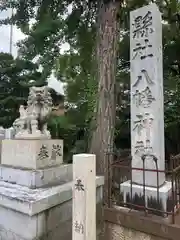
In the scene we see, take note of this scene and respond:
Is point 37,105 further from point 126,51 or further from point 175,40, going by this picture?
point 175,40

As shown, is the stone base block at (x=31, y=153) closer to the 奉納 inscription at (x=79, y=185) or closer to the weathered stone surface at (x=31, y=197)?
the weathered stone surface at (x=31, y=197)

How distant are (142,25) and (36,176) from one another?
2.91 meters

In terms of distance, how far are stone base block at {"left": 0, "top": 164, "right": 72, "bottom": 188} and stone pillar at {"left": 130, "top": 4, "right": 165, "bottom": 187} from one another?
1.20 m

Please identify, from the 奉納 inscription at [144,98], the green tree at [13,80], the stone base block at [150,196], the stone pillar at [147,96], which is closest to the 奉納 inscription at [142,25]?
the stone pillar at [147,96]

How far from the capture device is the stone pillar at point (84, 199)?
2414 millimetres

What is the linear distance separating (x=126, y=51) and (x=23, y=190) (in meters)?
6.88

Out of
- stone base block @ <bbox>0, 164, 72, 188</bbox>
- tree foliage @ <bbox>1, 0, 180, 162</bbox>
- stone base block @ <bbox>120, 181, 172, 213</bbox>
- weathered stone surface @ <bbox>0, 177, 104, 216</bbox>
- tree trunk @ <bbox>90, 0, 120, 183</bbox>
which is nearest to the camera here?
weathered stone surface @ <bbox>0, 177, 104, 216</bbox>

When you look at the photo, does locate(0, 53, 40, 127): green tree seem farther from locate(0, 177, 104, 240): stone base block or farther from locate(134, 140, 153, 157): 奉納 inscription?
locate(134, 140, 153, 157): 奉納 inscription

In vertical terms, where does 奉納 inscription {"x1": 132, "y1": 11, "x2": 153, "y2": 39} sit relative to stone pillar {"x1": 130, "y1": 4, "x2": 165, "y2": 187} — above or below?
above

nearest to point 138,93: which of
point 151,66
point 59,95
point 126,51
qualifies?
point 151,66

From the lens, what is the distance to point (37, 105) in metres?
3.78

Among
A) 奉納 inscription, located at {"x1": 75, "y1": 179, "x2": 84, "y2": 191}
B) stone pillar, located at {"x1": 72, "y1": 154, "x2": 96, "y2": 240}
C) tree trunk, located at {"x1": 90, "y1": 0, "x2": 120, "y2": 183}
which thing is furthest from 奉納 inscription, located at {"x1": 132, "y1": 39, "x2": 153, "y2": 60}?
奉納 inscription, located at {"x1": 75, "y1": 179, "x2": 84, "y2": 191}

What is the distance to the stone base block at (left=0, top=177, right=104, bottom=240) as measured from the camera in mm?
2848

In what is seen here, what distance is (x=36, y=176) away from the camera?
10.8 feet
